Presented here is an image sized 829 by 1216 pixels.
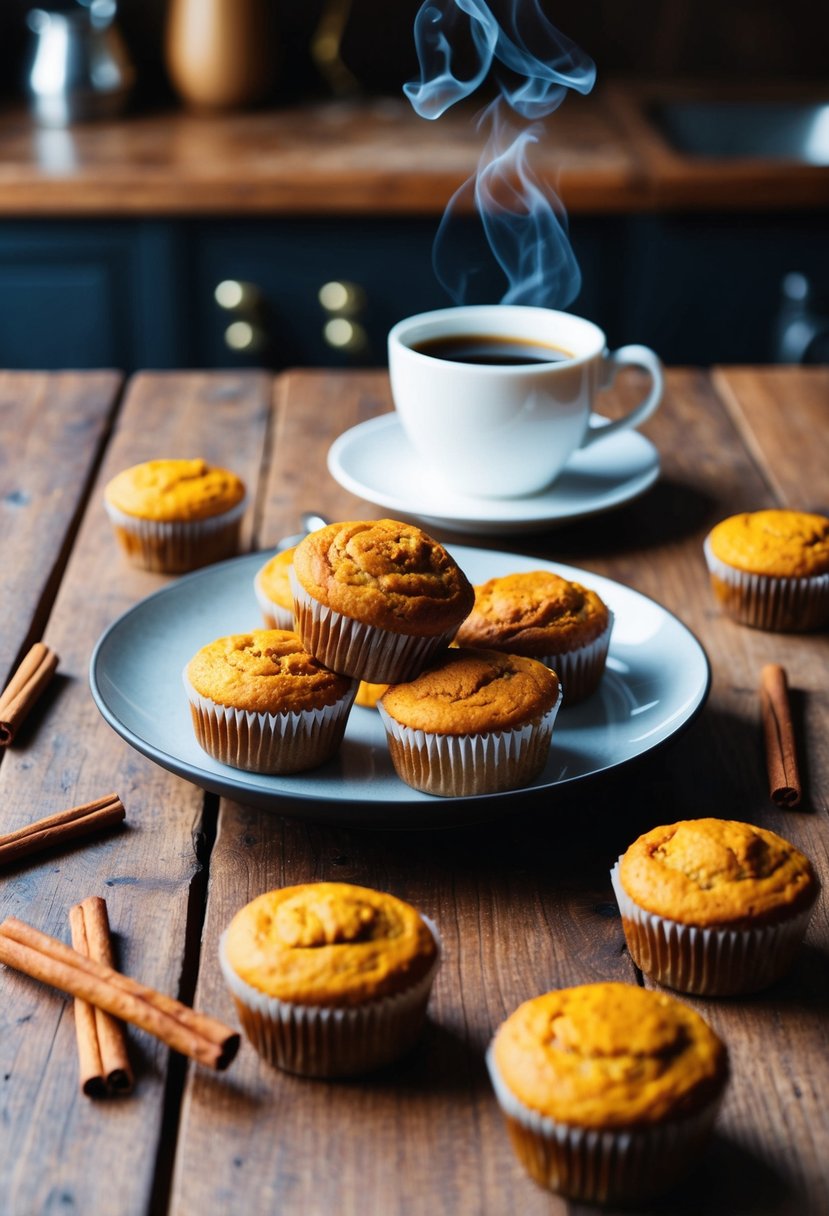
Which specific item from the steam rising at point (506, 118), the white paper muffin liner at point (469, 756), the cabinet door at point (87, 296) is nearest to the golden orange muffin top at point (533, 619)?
the white paper muffin liner at point (469, 756)

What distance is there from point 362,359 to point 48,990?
212 centimetres

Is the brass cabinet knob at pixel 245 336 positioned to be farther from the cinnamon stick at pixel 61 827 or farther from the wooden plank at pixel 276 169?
the cinnamon stick at pixel 61 827

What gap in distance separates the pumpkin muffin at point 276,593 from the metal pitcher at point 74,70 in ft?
7.23

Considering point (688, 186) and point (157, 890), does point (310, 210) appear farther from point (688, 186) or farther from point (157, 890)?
point (157, 890)

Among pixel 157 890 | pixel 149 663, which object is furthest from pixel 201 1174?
pixel 149 663

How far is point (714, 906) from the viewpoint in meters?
0.81

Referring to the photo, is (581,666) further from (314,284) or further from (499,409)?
(314,284)

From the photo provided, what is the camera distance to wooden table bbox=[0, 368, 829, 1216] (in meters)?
0.70

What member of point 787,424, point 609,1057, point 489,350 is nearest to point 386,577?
point 609,1057

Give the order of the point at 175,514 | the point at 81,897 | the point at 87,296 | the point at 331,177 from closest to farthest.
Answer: the point at 81,897
the point at 175,514
the point at 331,177
the point at 87,296

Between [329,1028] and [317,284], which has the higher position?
[329,1028]

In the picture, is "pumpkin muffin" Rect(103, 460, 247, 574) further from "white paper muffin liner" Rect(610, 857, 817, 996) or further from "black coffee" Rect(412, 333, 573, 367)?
"white paper muffin liner" Rect(610, 857, 817, 996)

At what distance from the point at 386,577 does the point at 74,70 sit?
8.11 ft

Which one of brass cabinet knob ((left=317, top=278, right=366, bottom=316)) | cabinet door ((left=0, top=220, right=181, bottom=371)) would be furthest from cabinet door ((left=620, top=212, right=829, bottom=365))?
cabinet door ((left=0, top=220, right=181, bottom=371))
